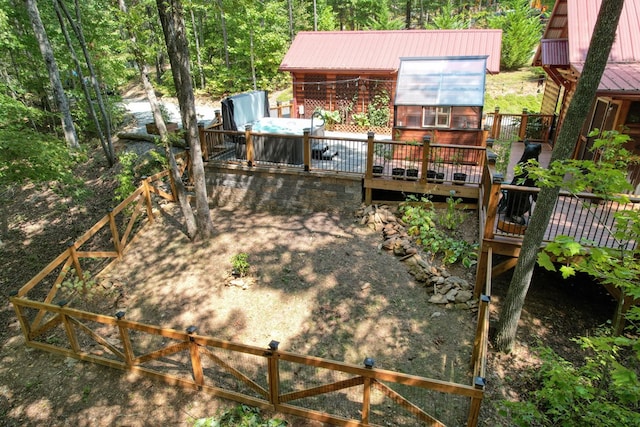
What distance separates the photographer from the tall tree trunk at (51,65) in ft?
43.3

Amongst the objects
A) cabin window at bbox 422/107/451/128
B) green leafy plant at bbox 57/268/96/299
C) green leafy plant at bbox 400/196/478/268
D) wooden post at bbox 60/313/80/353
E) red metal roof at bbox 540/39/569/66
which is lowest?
green leafy plant at bbox 57/268/96/299

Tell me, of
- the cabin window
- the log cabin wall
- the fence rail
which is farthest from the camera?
the log cabin wall

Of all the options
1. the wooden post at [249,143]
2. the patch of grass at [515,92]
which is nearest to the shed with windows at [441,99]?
the wooden post at [249,143]

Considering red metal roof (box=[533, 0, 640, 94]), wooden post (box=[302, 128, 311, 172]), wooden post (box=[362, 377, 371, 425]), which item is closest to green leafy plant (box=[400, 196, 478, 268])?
wooden post (box=[302, 128, 311, 172])

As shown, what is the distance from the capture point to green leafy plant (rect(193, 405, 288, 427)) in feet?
15.9

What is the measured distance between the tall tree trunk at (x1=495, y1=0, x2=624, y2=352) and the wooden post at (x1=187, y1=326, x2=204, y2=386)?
4.56 m

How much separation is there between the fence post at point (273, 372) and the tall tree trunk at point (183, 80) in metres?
5.24

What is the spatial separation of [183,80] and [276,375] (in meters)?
6.41

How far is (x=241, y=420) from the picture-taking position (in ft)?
16.8

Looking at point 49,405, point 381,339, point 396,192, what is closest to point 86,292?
point 49,405

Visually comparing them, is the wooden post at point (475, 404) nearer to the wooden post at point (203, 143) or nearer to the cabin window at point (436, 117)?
the cabin window at point (436, 117)

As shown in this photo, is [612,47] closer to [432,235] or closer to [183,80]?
[432,235]

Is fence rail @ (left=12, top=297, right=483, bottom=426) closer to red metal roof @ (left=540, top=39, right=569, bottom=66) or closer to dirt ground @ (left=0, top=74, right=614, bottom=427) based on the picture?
dirt ground @ (left=0, top=74, right=614, bottom=427)

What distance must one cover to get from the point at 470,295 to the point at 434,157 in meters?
4.52
